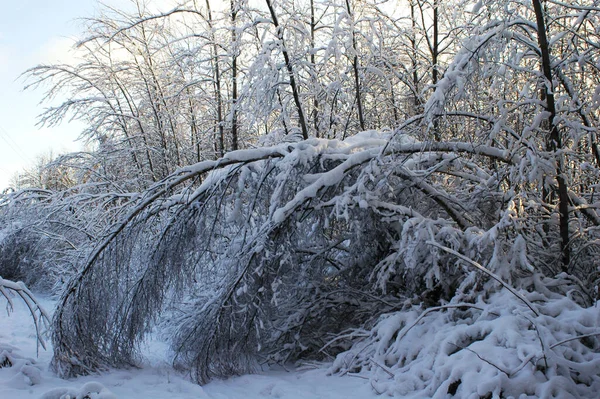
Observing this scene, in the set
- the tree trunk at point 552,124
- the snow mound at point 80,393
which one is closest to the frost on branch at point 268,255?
the tree trunk at point 552,124

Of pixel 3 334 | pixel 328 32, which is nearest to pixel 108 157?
pixel 3 334

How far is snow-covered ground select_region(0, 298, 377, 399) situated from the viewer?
3894 millimetres

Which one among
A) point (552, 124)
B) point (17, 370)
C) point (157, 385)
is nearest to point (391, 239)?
point (552, 124)

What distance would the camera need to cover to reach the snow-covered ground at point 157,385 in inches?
153

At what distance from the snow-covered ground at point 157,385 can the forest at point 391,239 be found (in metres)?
0.19

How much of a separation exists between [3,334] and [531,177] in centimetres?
800

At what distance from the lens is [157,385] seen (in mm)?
4594

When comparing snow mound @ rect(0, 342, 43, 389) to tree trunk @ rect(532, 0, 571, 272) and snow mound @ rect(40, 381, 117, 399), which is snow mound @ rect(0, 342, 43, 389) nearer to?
snow mound @ rect(40, 381, 117, 399)

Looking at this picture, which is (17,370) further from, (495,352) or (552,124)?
(552,124)

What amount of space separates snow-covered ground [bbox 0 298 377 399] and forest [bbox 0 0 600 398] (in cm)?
19

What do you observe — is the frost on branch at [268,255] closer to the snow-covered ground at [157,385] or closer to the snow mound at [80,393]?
the snow-covered ground at [157,385]

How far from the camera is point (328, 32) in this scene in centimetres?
852

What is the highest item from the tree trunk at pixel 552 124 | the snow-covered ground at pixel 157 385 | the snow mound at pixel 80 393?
the tree trunk at pixel 552 124

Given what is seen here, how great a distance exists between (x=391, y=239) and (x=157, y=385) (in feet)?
8.92
